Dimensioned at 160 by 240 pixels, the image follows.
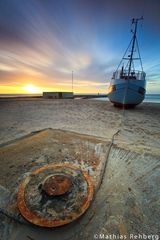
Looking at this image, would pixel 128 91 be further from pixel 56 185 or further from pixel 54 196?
pixel 54 196

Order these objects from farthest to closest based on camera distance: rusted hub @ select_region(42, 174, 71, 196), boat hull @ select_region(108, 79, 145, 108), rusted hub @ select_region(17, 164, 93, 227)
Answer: boat hull @ select_region(108, 79, 145, 108)
rusted hub @ select_region(42, 174, 71, 196)
rusted hub @ select_region(17, 164, 93, 227)

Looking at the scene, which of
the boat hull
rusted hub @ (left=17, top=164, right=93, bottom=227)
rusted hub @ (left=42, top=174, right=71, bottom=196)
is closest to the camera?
rusted hub @ (left=17, top=164, right=93, bottom=227)

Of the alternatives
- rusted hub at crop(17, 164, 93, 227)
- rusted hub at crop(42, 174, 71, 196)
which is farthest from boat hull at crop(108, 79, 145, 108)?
rusted hub at crop(42, 174, 71, 196)

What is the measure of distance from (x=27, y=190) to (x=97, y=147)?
1577 millimetres

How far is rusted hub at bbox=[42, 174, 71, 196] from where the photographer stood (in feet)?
4.35

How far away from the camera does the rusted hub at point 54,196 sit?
3.68 feet

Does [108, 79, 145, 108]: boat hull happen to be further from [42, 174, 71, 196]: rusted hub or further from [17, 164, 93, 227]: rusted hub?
[42, 174, 71, 196]: rusted hub

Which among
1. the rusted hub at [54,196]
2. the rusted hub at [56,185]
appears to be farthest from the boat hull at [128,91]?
the rusted hub at [56,185]

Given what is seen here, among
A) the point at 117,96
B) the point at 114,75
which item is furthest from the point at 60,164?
the point at 114,75

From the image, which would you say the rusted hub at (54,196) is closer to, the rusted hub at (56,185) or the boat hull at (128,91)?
the rusted hub at (56,185)

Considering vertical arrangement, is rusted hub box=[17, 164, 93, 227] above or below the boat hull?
below

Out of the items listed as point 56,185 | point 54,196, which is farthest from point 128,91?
point 54,196

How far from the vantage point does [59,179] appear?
4.95 ft

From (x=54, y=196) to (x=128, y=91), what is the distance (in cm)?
966
